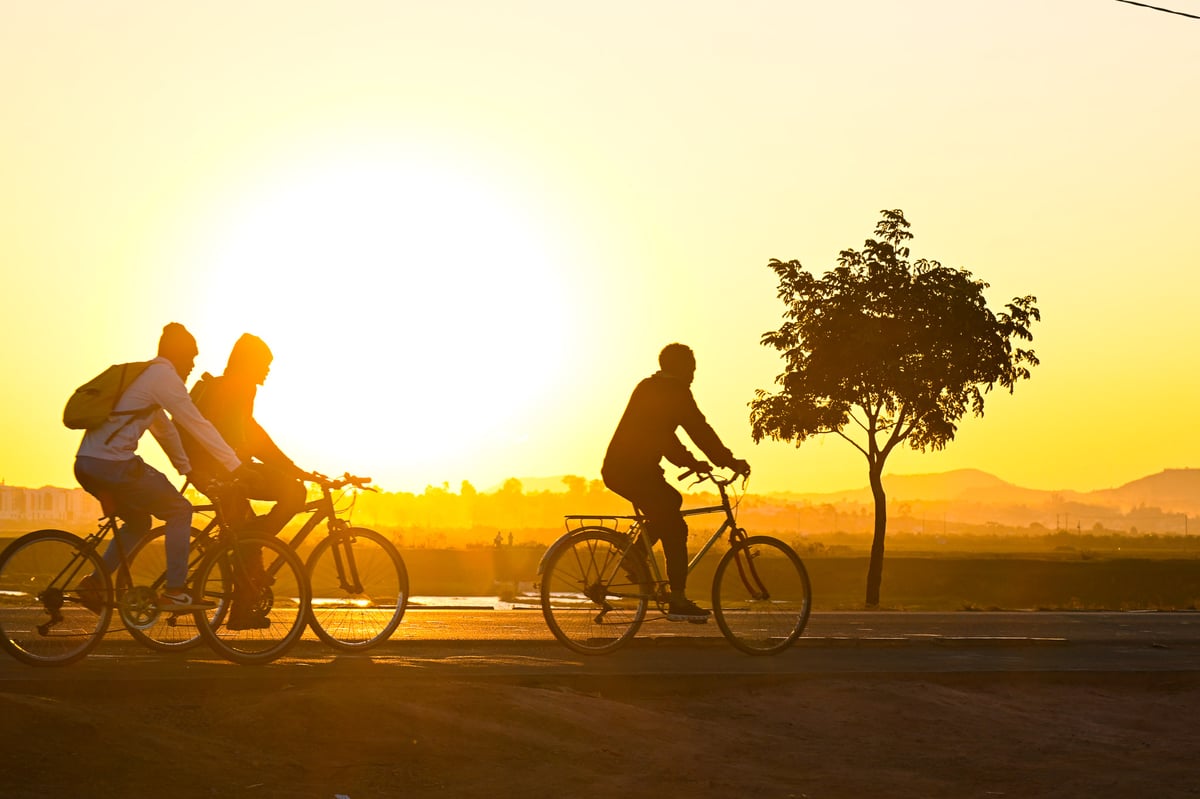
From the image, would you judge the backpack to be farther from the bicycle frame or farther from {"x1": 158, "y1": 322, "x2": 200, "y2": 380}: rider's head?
the bicycle frame

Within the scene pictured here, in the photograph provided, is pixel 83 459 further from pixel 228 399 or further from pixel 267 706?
pixel 267 706

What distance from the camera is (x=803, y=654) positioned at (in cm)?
1343

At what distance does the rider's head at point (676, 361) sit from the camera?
12.1m

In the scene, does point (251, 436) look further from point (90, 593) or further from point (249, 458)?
point (90, 593)

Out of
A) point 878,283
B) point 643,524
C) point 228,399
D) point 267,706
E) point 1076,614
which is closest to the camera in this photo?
point 267,706

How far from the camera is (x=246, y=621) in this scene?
1065cm

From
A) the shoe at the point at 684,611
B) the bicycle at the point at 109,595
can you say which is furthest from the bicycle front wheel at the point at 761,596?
the bicycle at the point at 109,595

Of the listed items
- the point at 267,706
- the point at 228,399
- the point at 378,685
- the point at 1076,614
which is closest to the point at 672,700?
the point at 378,685

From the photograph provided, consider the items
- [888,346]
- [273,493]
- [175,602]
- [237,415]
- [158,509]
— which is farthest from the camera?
[888,346]

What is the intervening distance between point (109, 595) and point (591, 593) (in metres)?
3.77

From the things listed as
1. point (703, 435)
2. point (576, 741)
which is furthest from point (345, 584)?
point (703, 435)

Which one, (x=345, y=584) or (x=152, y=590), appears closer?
(x=152, y=590)

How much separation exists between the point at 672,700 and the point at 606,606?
1212 millimetres

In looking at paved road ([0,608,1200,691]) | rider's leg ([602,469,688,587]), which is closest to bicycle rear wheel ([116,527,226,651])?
paved road ([0,608,1200,691])
